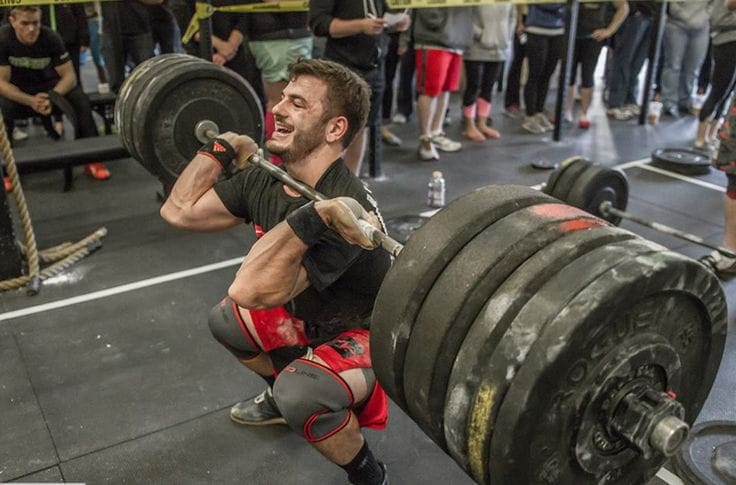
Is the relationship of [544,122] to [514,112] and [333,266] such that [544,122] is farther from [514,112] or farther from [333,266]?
[333,266]

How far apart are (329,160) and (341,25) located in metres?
1.73

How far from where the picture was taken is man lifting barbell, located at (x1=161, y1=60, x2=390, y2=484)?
1474mm

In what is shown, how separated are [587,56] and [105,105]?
322 centimetres

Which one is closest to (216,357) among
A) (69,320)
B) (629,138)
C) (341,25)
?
(69,320)

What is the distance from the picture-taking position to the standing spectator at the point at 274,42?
11.7 feet

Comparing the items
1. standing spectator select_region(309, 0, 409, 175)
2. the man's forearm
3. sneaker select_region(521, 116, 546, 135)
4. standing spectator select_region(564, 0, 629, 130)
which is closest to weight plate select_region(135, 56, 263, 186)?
standing spectator select_region(309, 0, 409, 175)

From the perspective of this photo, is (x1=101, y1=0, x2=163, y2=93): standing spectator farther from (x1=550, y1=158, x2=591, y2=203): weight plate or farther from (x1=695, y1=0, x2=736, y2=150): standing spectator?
(x1=695, y1=0, x2=736, y2=150): standing spectator

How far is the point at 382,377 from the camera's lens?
Answer: 4.07ft

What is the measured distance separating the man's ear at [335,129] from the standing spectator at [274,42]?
1961 millimetres

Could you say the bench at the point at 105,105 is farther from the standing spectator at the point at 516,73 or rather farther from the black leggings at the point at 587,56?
the black leggings at the point at 587,56

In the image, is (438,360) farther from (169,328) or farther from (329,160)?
(169,328)

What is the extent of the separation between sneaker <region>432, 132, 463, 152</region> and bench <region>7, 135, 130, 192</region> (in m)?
2.01

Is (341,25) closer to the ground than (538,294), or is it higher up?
higher up

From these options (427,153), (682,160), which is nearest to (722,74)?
(682,160)
